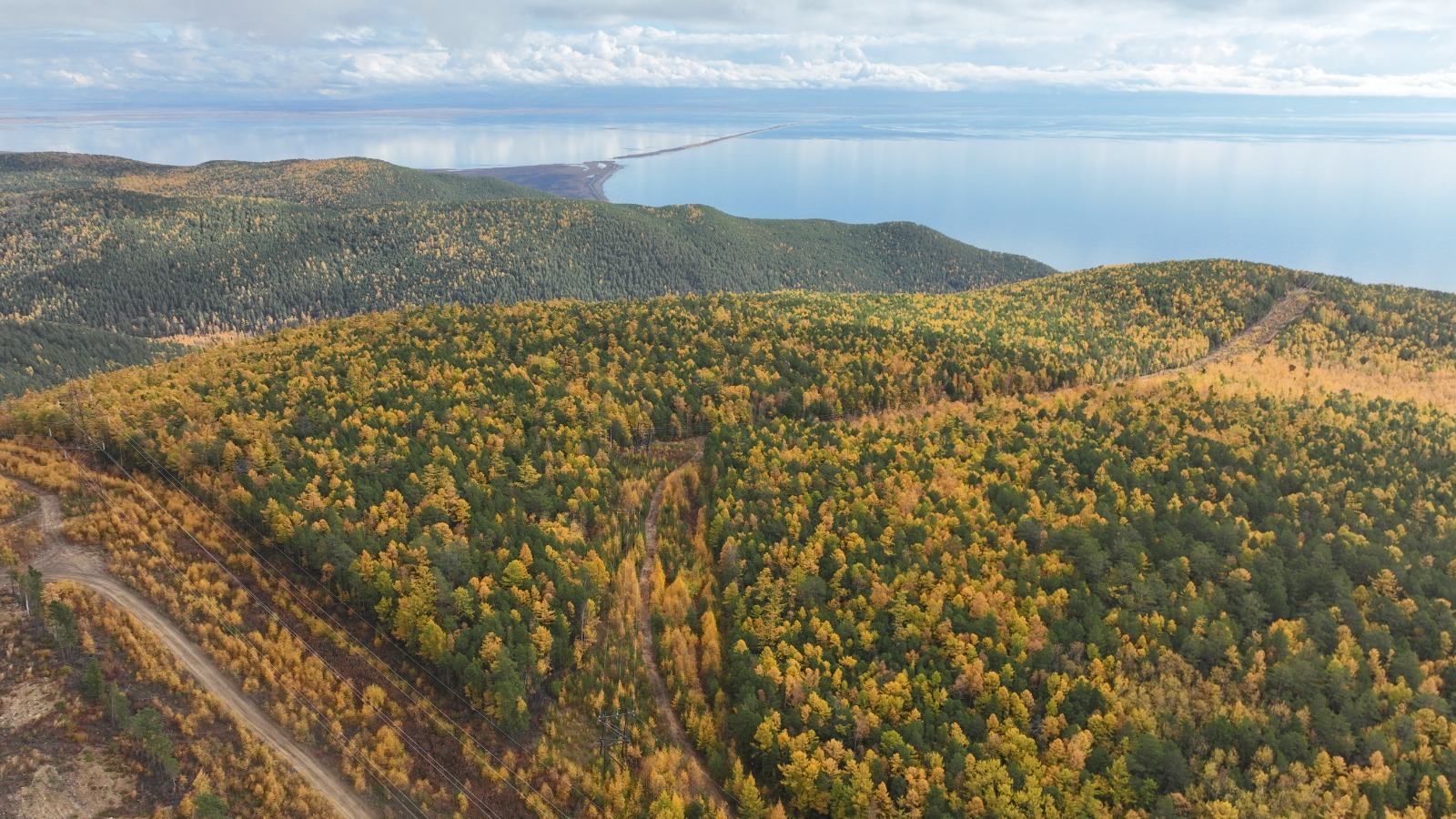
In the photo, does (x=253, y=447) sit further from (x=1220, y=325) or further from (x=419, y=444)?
(x=1220, y=325)

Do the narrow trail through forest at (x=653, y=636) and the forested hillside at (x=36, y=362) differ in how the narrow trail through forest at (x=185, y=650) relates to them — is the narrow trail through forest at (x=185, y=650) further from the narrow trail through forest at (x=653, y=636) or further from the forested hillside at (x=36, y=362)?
the forested hillside at (x=36, y=362)

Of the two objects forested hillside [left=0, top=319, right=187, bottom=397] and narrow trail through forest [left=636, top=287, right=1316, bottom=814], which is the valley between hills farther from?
forested hillside [left=0, top=319, right=187, bottom=397]

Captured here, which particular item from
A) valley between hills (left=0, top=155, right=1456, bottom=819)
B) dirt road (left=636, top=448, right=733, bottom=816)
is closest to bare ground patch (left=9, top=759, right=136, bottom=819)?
valley between hills (left=0, top=155, right=1456, bottom=819)

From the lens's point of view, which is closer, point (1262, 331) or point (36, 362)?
point (1262, 331)

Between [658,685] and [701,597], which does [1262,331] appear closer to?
[701,597]

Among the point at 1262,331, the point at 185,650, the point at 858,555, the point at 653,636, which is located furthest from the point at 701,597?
the point at 1262,331

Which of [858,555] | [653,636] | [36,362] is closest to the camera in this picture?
[653,636]

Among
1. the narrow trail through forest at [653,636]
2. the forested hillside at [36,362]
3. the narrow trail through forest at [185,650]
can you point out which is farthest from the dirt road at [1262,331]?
the forested hillside at [36,362]
